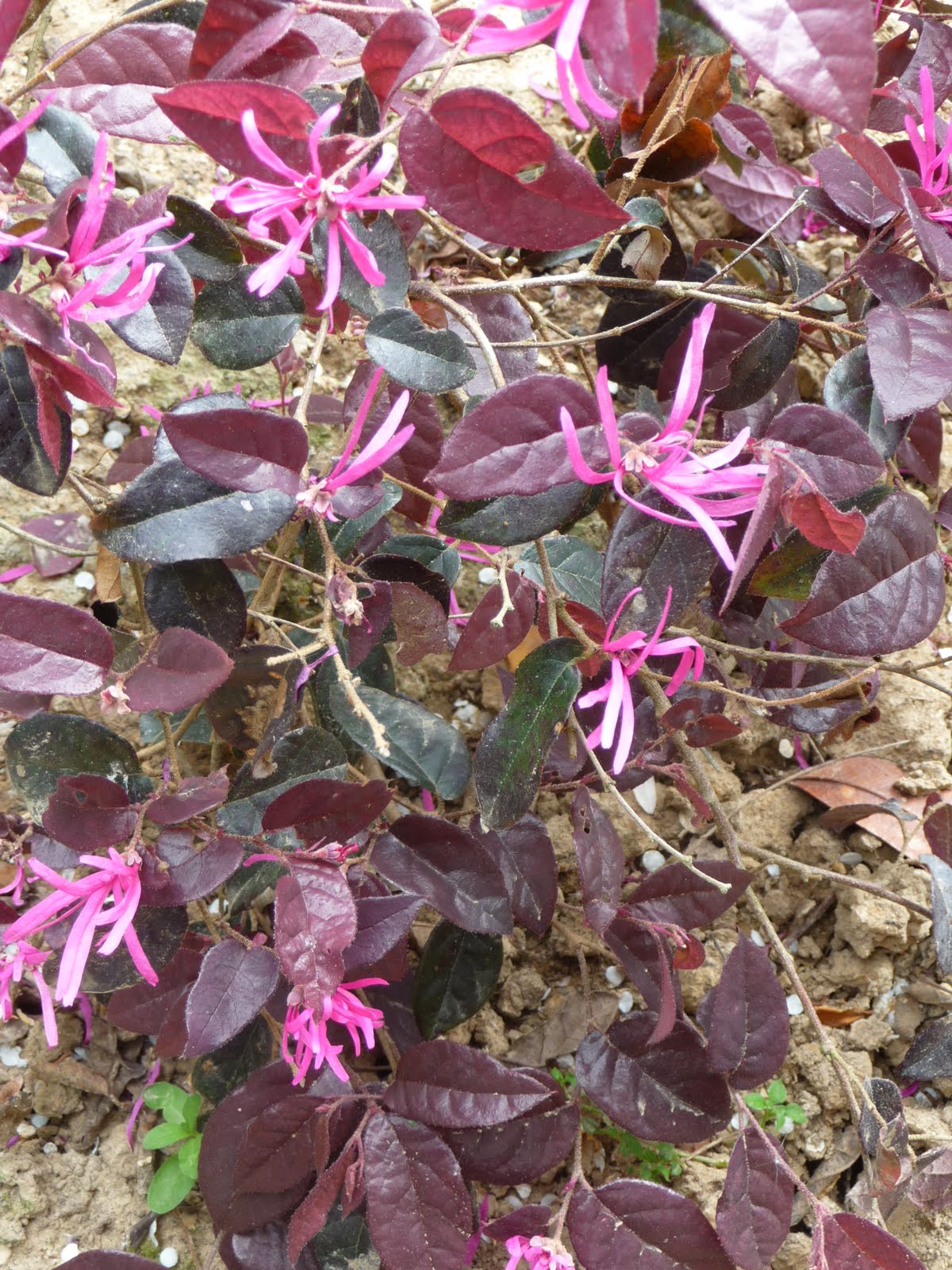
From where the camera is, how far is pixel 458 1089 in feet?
2.77

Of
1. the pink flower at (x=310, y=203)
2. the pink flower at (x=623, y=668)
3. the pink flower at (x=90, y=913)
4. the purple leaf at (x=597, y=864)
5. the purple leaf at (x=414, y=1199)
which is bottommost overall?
the purple leaf at (x=414, y=1199)

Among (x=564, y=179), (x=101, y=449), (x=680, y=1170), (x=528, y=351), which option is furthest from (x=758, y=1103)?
(x=101, y=449)

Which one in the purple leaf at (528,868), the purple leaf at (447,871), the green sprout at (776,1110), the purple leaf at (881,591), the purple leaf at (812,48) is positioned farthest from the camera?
the green sprout at (776,1110)

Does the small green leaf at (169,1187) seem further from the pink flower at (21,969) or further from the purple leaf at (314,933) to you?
the purple leaf at (314,933)

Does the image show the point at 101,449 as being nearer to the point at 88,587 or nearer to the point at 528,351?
the point at 88,587

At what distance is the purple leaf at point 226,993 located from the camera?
733 mm

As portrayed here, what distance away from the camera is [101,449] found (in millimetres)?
1236

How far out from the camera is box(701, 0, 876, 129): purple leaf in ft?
1.27

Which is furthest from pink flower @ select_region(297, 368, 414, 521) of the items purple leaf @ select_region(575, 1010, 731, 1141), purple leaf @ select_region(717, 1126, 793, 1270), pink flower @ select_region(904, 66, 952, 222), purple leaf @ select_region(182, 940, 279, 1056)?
purple leaf @ select_region(717, 1126, 793, 1270)

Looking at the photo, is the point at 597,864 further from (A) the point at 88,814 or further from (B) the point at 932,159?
(B) the point at 932,159

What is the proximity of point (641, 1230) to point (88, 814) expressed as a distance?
1.93ft

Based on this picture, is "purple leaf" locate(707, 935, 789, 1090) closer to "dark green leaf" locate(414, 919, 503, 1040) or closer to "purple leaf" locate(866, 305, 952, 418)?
"dark green leaf" locate(414, 919, 503, 1040)

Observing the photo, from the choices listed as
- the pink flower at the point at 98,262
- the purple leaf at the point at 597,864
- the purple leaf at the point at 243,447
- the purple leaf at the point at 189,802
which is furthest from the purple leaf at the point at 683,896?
the pink flower at the point at 98,262

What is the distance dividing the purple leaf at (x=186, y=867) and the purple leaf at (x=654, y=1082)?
41 centimetres
